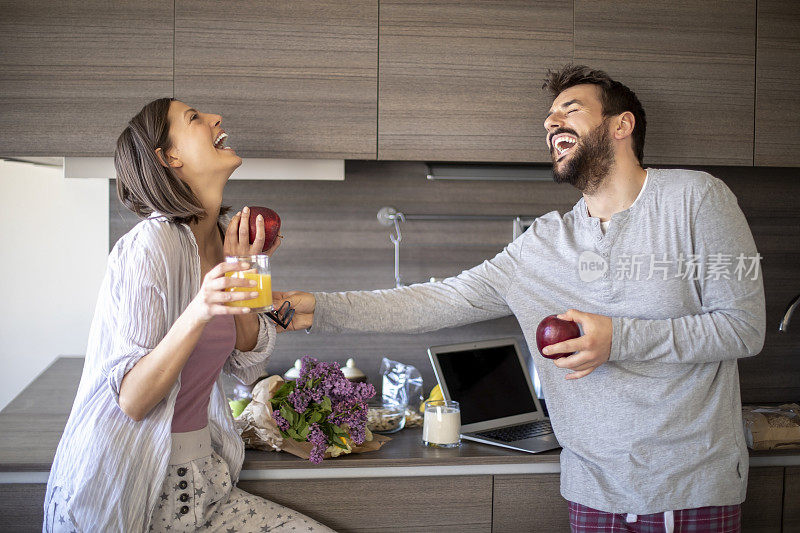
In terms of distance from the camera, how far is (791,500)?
2.29m

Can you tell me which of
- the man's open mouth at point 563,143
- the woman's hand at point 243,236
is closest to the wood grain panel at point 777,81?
the man's open mouth at point 563,143

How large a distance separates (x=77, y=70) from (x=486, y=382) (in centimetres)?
156

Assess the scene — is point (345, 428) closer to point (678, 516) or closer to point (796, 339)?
point (678, 516)

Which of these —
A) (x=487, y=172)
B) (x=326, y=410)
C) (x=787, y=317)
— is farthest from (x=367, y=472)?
(x=787, y=317)

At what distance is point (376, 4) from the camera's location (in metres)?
2.33

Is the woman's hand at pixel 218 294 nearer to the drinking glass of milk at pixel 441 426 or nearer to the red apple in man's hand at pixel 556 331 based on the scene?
the red apple in man's hand at pixel 556 331

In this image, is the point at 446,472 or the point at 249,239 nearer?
the point at 249,239

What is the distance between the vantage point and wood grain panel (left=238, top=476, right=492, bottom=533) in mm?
2086

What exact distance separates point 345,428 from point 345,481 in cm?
15

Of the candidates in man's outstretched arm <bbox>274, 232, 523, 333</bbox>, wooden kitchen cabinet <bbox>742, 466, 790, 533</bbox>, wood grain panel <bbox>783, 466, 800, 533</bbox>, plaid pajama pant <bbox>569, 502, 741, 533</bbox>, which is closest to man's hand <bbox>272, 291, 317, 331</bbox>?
man's outstretched arm <bbox>274, 232, 523, 333</bbox>

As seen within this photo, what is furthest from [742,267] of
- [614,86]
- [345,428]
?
[345,428]

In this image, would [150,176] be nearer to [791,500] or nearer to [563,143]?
[563,143]

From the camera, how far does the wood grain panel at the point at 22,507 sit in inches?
80.0

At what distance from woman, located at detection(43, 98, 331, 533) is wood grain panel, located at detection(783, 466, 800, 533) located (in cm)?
137
